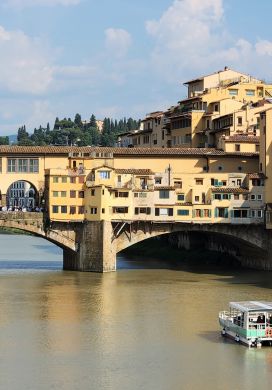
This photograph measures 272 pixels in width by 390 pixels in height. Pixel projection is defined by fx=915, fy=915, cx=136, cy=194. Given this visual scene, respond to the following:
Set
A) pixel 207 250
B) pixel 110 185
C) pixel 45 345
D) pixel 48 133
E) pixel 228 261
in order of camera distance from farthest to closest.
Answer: pixel 48 133 < pixel 207 250 < pixel 228 261 < pixel 110 185 < pixel 45 345

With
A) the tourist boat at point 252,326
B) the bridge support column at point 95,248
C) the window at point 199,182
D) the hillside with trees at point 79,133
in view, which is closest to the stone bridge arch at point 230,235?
the bridge support column at point 95,248

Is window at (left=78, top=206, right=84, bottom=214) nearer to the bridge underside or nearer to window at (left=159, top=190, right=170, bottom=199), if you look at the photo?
the bridge underside

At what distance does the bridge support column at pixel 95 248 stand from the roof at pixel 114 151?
5715 millimetres

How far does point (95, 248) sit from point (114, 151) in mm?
7884

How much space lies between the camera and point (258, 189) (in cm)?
5981

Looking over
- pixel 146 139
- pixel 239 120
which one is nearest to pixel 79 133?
pixel 146 139

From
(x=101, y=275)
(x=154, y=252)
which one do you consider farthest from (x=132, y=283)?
(x=154, y=252)

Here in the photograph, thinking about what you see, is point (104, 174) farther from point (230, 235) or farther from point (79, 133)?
point (79, 133)

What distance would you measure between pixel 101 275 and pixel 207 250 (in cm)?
1828

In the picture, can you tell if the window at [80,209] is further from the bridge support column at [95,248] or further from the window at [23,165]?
the window at [23,165]

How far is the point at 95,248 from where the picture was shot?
56125mm

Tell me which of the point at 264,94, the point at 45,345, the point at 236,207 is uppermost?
the point at 264,94

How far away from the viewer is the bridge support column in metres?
56.0

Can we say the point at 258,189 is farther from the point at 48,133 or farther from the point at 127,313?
the point at 48,133
